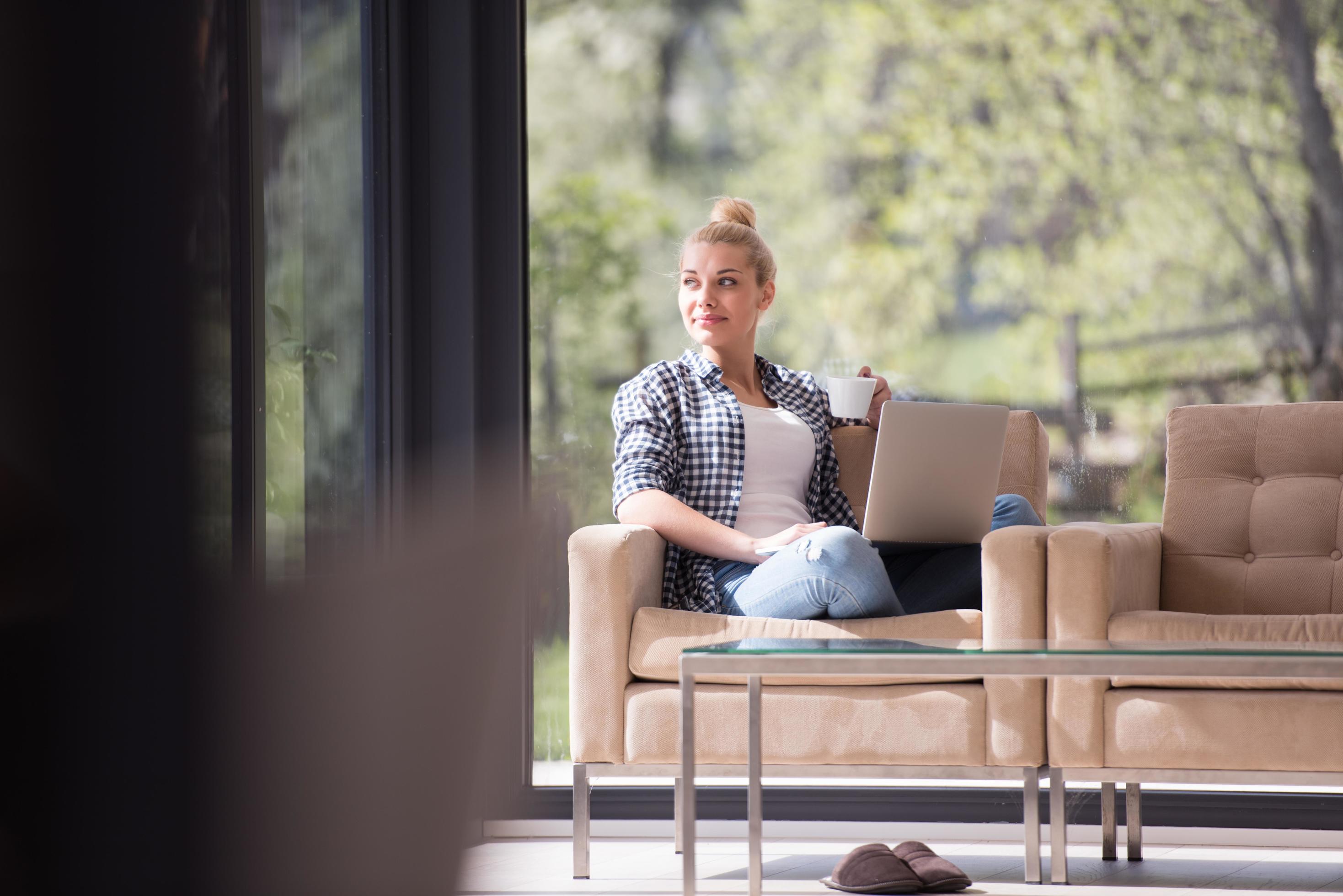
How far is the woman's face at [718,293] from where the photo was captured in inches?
114

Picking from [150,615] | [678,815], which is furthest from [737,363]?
[150,615]

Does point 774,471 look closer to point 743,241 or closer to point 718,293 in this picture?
point 718,293

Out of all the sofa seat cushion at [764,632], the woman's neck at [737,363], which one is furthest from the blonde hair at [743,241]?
the sofa seat cushion at [764,632]

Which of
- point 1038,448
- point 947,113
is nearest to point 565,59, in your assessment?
point 947,113

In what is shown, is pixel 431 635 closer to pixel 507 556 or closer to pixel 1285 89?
pixel 507 556

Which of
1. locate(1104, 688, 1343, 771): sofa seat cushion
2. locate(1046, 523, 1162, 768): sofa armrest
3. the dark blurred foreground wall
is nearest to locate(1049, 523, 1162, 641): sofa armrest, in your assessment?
locate(1046, 523, 1162, 768): sofa armrest

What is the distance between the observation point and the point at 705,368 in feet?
9.32

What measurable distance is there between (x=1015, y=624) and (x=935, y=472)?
0.31m

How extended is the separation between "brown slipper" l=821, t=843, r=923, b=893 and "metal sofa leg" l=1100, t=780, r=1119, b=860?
51 centimetres

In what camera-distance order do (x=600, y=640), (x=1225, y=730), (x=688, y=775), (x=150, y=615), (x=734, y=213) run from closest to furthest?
(x=150, y=615) < (x=688, y=775) < (x=1225, y=730) < (x=600, y=640) < (x=734, y=213)

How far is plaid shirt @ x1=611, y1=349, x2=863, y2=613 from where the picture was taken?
8.73 feet

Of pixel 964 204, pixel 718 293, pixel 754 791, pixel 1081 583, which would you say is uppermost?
pixel 964 204

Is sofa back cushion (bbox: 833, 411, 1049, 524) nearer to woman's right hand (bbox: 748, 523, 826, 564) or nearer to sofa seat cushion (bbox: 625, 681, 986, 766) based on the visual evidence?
woman's right hand (bbox: 748, 523, 826, 564)

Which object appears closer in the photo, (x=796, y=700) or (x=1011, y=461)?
(x=796, y=700)
